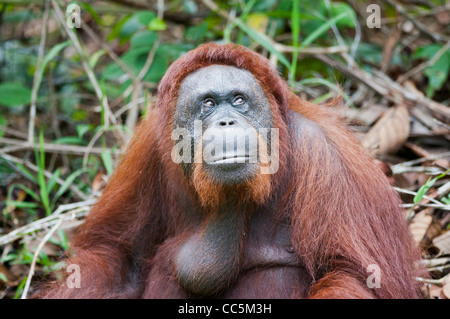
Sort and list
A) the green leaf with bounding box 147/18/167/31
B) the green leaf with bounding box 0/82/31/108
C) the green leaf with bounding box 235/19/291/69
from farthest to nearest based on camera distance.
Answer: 1. the green leaf with bounding box 0/82/31/108
2. the green leaf with bounding box 147/18/167/31
3. the green leaf with bounding box 235/19/291/69

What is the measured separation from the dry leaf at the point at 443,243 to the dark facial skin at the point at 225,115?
1370mm

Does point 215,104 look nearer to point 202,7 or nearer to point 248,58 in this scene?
point 248,58

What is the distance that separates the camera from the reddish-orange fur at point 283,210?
278 cm

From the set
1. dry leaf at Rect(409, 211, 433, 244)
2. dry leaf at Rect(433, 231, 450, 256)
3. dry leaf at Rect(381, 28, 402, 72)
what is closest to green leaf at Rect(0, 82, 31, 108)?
dry leaf at Rect(381, 28, 402, 72)

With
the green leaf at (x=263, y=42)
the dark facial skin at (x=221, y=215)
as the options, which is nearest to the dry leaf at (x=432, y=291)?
the dark facial skin at (x=221, y=215)

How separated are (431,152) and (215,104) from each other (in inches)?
85.7

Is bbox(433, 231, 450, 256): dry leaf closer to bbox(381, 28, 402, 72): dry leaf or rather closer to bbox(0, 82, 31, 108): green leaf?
bbox(381, 28, 402, 72): dry leaf

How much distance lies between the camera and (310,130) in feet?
9.91

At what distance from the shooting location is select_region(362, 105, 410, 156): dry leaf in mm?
4273

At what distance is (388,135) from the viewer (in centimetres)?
428

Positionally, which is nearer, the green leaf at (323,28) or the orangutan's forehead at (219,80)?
the orangutan's forehead at (219,80)

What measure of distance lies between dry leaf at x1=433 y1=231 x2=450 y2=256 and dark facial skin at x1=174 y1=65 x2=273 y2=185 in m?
1.37

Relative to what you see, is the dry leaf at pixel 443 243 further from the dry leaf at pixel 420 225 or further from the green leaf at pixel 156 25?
the green leaf at pixel 156 25

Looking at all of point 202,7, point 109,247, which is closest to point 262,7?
point 202,7
